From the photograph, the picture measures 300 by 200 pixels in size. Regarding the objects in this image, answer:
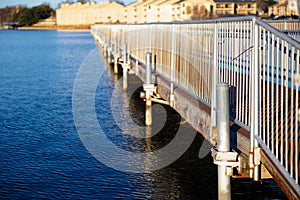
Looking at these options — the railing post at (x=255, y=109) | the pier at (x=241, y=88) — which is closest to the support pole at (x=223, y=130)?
the pier at (x=241, y=88)

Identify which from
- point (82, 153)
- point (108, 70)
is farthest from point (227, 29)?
point (108, 70)

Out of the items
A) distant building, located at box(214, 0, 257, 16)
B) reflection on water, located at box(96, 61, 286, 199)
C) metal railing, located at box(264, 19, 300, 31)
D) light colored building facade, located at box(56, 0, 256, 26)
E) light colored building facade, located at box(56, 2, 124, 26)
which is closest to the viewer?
reflection on water, located at box(96, 61, 286, 199)

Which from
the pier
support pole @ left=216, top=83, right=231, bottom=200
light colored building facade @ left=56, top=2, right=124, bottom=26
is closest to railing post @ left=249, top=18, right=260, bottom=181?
the pier

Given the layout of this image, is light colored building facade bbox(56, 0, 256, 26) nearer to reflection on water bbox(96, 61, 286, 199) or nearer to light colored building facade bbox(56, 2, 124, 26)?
light colored building facade bbox(56, 2, 124, 26)

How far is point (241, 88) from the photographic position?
798cm

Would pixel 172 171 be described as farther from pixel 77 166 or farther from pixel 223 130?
pixel 223 130

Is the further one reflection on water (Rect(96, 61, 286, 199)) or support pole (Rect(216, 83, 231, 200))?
reflection on water (Rect(96, 61, 286, 199))

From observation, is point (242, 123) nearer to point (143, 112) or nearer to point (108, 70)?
point (143, 112)

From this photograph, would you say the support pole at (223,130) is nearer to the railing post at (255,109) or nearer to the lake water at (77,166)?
the railing post at (255,109)

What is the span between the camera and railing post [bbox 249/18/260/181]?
6.30 metres

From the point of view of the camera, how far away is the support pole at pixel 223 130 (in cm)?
638

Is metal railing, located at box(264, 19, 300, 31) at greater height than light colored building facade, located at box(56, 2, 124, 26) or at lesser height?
greater

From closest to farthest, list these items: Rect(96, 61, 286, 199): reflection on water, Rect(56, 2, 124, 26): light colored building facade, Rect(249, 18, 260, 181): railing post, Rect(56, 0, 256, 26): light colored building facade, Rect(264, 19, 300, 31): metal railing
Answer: Rect(249, 18, 260, 181): railing post < Rect(96, 61, 286, 199): reflection on water < Rect(264, 19, 300, 31): metal railing < Rect(56, 0, 256, 26): light colored building facade < Rect(56, 2, 124, 26): light colored building facade

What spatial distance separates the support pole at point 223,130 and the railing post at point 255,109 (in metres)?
0.27
